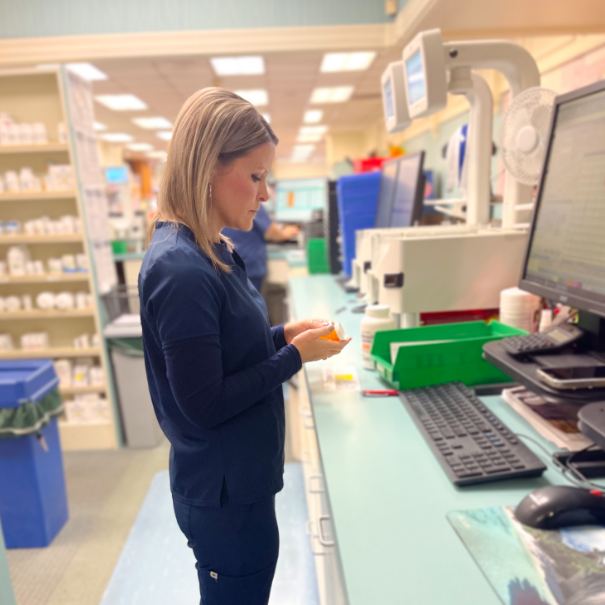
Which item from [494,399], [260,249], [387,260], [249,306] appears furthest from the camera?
[260,249]

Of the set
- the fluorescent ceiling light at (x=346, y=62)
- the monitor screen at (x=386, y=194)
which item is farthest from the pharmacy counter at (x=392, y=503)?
the fluorescent ceiling light at (x=346, y=62)

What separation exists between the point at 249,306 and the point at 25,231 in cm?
257

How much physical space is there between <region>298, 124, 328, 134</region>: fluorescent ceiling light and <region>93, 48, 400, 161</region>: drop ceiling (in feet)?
3.50

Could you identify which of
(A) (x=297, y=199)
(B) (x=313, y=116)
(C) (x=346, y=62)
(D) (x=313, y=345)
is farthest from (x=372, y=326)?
(B) (x=313, y=116)

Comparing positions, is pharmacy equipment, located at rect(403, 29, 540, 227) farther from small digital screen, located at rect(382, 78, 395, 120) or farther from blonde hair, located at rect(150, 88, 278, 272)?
blonde hair, located at rect(150, 88, 278, 272)

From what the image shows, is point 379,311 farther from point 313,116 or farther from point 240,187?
point 313,116

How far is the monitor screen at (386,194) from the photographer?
2.29 m

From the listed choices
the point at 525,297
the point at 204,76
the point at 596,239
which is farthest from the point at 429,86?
the point at 204,76

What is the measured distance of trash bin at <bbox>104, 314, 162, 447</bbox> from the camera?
288cm

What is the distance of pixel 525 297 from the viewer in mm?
1311

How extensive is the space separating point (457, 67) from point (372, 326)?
862 millimetres

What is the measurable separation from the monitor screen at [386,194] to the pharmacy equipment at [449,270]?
0.87 m

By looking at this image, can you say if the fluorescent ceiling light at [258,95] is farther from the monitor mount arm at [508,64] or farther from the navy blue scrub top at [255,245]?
the monitor mount arm at [508,64]

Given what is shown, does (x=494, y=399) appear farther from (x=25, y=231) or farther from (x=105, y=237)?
(x=25, y=231)
